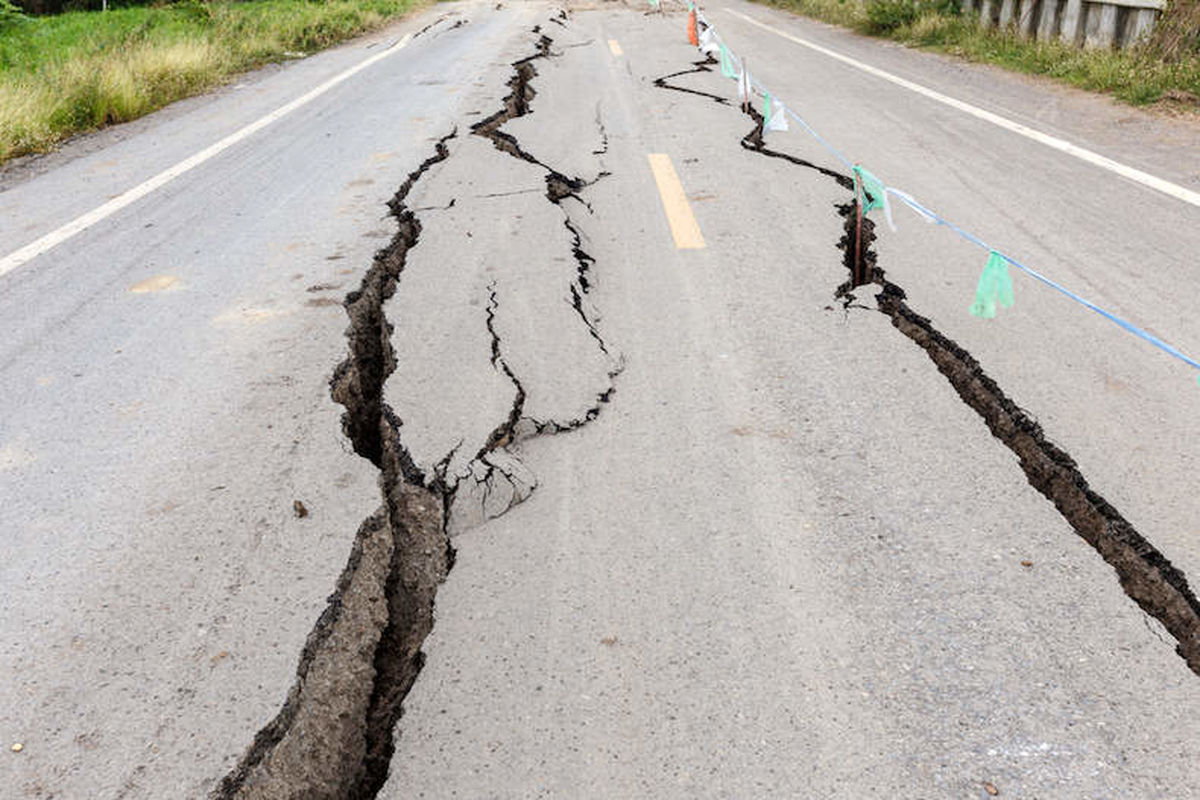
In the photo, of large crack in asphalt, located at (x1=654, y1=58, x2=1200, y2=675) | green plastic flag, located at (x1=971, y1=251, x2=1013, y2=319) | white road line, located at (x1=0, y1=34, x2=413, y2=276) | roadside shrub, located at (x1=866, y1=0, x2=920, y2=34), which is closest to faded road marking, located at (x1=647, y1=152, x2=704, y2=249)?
large crack in asphalt, located at (x1=654, y1=58, x2=1200, y2=675)

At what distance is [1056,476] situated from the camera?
2.68 m

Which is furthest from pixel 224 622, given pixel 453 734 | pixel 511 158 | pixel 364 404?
pixel 511 158

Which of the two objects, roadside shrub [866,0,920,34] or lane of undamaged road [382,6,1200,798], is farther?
roadside shrub [866,0,920,34]

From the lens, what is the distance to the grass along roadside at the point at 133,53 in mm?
8188

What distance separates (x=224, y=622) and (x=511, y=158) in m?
4.76

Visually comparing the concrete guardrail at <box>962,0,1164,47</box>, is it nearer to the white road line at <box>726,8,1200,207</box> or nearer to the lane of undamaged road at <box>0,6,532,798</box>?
the white road line at <box>726,8,1200,207</box>

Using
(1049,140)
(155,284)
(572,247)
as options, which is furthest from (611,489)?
(1049,140)

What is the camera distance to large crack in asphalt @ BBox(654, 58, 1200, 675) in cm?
215

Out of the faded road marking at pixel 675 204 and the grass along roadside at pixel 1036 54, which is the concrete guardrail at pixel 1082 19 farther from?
the faded road marking at pixel 675 204

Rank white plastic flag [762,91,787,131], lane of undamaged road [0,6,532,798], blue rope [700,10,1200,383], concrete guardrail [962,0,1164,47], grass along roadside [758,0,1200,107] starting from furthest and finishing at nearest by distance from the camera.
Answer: concrete guardrail [962,0,1164,47] < grass along roadside [758,0,1200,107] < white plastic flag [762,91,787,131] < blue rope [700,10,1200,383] < lane of undamaged road [0,6,532,798]

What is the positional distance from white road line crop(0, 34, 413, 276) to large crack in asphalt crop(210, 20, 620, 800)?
2408 mm

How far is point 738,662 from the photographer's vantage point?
2.03 metres

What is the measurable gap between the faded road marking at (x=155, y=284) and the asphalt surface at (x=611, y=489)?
20mm

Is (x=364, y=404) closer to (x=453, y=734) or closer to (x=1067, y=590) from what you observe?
A: (x=453, y=734)
